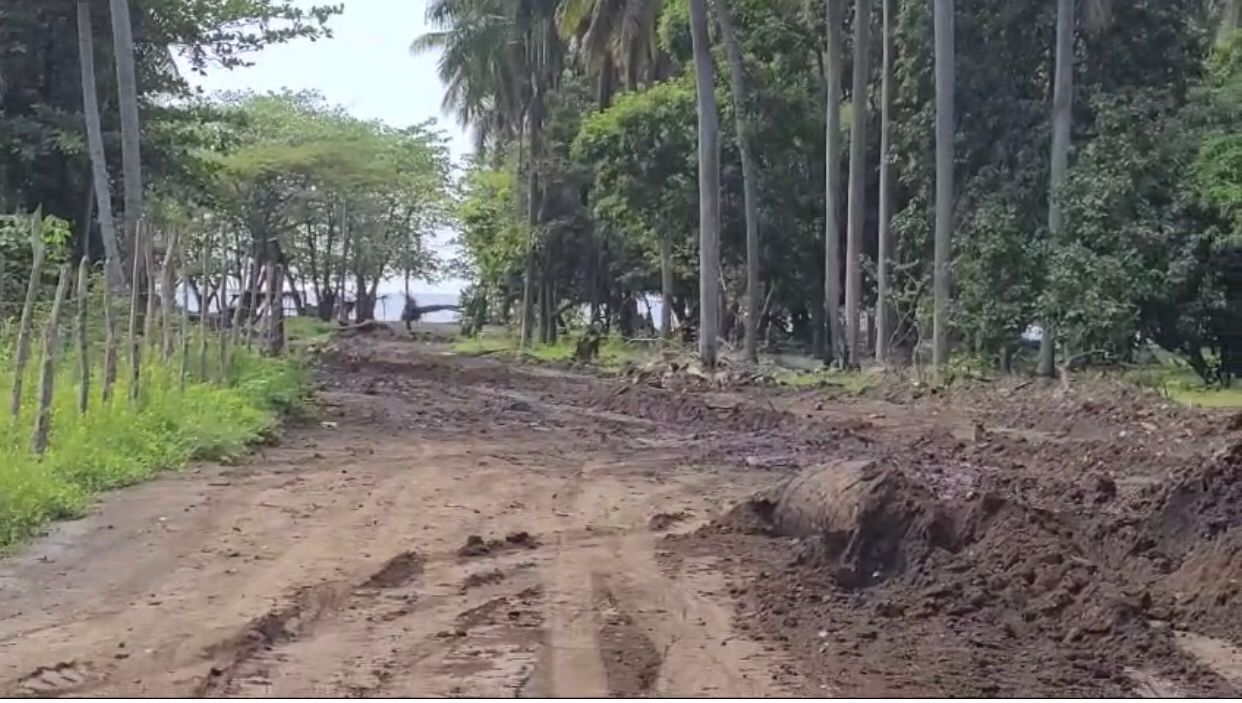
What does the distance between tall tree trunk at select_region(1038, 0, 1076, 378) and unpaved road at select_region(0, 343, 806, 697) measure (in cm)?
1096

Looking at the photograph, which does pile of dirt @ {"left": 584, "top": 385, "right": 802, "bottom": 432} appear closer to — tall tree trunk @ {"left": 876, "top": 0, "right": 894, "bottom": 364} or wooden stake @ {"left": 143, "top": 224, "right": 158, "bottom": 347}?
tall tree trunk @ {"left": 876, "top": 0, "right": 894, "bottom": 364}

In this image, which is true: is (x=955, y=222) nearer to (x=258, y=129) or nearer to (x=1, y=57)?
(x=1, y=57)

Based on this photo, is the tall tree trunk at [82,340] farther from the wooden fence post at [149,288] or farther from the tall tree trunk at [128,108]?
the tall tree trunk at [128,108]

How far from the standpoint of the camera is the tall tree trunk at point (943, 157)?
2427 cm

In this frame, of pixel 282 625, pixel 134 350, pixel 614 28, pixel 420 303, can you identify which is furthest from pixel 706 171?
Result: pixel 420 303

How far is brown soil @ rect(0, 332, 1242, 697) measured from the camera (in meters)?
6.51

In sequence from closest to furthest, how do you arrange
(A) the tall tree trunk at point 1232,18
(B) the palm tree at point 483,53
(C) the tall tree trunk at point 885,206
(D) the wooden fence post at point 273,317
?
(D) the wooden fence post at point 273,317, (C) the tall tree trunk at point 885,206, (A) the tall tree trunk at point 1232,18, (B) the palm tree at point 483,53

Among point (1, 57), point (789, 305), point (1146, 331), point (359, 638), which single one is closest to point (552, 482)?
point (359, 638)

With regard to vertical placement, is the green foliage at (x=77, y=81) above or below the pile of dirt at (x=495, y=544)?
above

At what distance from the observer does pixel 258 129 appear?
52.9 metres

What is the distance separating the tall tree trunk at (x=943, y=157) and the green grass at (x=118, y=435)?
1110 centimetres

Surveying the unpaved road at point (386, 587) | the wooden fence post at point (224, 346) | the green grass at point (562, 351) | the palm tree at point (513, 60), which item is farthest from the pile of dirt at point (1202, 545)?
the palm tree at point (513, 60)

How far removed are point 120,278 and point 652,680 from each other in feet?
55.0

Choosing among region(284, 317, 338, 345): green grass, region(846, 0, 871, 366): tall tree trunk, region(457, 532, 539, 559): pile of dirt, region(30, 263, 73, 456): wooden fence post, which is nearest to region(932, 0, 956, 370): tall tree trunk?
region(846, 0, 871, 366): tall tree trunk
